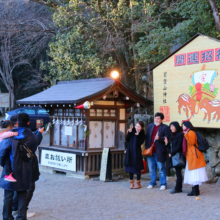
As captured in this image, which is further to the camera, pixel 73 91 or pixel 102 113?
pixel 73 91

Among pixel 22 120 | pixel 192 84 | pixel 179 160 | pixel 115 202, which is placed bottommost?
pixel 115 202

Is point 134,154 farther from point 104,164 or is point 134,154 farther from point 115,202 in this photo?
point 115,202

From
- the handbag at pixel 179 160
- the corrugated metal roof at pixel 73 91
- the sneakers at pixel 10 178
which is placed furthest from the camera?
the corrugated metal roof at pixel 73 91

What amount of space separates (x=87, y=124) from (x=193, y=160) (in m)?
3.47

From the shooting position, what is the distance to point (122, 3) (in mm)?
13680

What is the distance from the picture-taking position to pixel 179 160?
23.0ft

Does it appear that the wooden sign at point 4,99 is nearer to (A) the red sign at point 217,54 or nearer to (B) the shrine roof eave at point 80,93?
(B) the shrine roof eave at point 80,93

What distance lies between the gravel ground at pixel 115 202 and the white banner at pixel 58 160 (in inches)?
36.7

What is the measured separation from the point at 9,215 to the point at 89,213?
4.70ft

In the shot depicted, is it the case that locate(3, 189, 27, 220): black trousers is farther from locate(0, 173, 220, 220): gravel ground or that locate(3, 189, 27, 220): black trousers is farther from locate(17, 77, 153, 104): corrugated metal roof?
locate(17, 77, 153, 104): corrugated metal roof

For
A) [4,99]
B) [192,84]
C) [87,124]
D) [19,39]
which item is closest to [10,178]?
[87,124]

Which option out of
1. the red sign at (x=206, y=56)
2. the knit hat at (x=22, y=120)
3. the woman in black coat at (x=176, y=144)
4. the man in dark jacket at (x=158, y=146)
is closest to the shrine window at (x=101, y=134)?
the man in dark jacket at (x=158, y=146)

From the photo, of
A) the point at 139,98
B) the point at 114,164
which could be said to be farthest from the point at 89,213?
the point at 139,98

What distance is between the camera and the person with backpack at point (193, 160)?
6.67 metres
